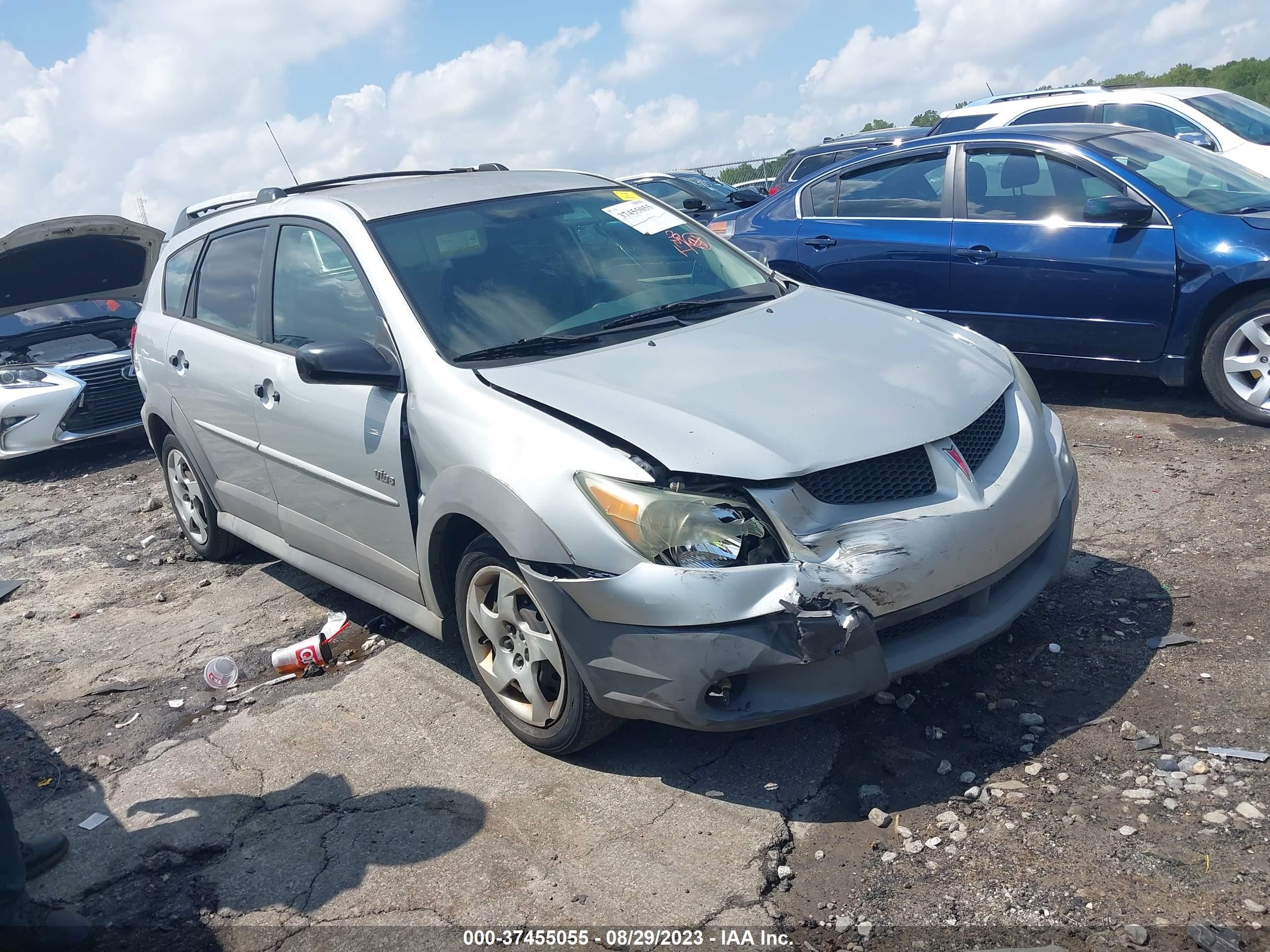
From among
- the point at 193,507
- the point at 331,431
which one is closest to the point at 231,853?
the point at 331,431

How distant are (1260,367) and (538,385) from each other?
4.40m

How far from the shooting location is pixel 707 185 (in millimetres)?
16688

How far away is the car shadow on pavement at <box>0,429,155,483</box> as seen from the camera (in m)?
9.27

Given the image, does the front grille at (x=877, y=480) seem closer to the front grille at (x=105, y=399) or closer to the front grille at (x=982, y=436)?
the front grille at (x=982, y=436)

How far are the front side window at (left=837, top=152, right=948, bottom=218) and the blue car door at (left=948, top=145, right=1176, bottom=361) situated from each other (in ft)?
0.69

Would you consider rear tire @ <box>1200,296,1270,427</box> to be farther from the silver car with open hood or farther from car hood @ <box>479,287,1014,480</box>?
the silver car with open hood

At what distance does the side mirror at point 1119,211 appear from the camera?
6.05 meters

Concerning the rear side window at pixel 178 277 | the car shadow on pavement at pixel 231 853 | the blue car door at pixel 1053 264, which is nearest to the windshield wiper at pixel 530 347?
the car shadow on pavement at pixel 231 853

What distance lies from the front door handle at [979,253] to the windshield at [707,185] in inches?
323

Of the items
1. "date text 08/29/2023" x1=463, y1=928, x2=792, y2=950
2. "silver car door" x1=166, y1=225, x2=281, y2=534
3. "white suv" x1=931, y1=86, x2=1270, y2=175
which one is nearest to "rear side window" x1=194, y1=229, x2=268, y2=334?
"silver car door" x1=166, y1=225, x2=281, y2=534

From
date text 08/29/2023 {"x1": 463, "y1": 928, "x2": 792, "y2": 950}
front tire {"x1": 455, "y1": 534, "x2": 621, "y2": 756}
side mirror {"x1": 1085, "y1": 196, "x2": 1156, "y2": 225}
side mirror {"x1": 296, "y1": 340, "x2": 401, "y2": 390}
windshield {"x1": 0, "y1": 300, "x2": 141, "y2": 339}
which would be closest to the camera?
date text 08/29/2023 {"x1": 463, "y1": 928, "x2": 792, "y2": 950}

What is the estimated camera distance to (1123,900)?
8.41 feet

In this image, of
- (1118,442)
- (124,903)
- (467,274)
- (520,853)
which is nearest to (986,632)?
(520,853)

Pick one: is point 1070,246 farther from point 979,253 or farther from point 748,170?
point 748,170
